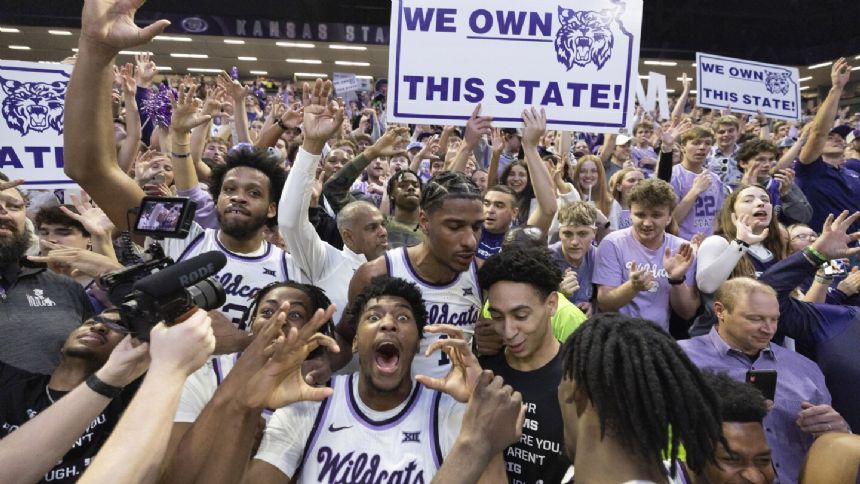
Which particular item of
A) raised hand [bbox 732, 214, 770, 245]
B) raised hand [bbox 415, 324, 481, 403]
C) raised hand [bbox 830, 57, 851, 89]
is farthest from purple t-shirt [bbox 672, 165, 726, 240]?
raised hand [bbox 415, 324, 481, 403]

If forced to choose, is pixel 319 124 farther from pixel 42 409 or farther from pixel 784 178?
pixel 784 178

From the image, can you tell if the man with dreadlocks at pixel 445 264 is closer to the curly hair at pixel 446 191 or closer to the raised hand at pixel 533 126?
the curly hair at pixel 446 191

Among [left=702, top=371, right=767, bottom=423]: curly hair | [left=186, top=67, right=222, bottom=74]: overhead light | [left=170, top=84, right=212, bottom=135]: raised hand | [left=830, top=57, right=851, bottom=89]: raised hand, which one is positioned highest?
[left=186, top=67, right=222, bottom=74]: overhead light

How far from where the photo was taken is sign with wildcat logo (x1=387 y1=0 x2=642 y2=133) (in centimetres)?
439

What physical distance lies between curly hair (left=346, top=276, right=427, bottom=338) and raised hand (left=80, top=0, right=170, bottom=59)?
1.28 meters

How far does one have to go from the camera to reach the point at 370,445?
2549 mm

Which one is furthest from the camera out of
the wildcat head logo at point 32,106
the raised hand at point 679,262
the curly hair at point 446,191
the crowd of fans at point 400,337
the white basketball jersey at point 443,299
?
the wildcat head logo at point 32,106

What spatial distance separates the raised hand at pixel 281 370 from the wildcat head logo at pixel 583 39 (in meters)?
2.69

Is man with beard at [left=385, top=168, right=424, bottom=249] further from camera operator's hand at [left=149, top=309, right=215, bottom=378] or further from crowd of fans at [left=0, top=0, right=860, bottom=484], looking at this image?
camera operator's hand at [left=149, top=309, right=215, bottom=378]

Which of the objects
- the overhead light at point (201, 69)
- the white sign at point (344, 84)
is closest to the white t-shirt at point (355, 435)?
the white sign at point (344, 84)

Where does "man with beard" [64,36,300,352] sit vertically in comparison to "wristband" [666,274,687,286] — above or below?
above

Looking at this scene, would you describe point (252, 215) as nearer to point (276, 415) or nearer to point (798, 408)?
point (276, 415)

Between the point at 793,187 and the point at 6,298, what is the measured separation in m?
5.48

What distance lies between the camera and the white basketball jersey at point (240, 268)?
3.29 metres
